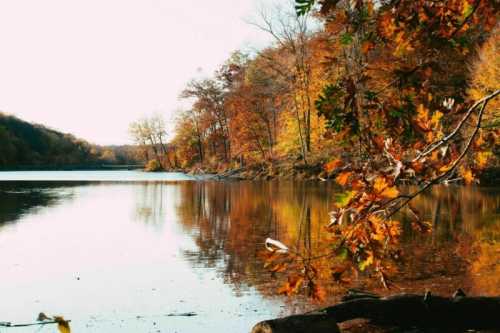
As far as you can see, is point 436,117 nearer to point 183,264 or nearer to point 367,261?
point 367,261

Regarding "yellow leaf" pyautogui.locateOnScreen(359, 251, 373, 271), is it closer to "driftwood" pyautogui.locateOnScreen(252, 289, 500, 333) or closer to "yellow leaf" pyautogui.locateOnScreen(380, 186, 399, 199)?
"yellow leaf" pyautogui.locateOnScreen(380, 186, 399, 199)

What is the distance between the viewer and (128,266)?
997cm

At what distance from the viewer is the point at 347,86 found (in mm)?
2852

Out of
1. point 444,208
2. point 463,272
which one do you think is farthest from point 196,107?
point 463,272

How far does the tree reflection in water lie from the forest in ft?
3.44

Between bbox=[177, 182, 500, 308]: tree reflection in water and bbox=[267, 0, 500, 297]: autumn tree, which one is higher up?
bbox=[267, 0, 500, 297]: autumn tree

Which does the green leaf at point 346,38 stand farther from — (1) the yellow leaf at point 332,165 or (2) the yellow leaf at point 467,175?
(2) the yellow leaf at point 467,175

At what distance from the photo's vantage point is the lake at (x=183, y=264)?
22.2 ft

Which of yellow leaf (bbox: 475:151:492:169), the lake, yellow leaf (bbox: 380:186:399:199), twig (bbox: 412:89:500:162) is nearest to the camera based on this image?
yellow leaf (bbox: 380:186:399:199)

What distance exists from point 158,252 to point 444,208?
12016 millimetres

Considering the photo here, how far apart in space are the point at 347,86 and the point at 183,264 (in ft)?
25.4

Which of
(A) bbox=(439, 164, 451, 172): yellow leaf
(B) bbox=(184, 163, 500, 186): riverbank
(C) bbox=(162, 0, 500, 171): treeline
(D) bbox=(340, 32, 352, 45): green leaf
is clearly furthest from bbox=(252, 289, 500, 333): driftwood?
(B) bbox=(184, 163, 500, 186): riverbank

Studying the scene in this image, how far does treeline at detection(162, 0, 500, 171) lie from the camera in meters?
3.00

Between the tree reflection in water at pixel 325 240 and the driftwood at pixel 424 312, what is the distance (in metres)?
0.35
